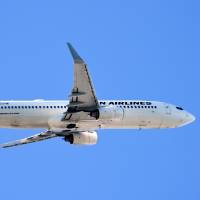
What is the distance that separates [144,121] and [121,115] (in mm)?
3135

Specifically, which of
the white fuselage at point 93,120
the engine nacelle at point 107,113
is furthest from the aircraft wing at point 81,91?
the white fuselage at point 93,120

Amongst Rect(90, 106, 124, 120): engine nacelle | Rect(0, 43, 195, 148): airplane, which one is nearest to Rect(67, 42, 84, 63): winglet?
Rect(0, 43, 195, 148): airplane

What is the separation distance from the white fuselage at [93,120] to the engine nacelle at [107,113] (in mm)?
126

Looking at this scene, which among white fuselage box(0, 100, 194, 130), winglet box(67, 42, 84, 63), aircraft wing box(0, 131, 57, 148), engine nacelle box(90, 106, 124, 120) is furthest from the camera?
aircraft wing box(0, 131, 57, 148)

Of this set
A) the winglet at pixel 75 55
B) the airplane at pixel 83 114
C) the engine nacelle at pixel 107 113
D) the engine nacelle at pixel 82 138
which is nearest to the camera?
the winglet at pixel 75 55

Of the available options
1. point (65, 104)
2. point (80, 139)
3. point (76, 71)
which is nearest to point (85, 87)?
point (76, 71)

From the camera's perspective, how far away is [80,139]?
6912 cm

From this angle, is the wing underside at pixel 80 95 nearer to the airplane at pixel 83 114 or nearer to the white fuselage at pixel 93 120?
the airplane at pixel 83 114

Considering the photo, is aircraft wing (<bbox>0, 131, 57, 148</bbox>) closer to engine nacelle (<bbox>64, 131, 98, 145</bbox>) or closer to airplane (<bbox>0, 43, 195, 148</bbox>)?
airplane (<bbox>0, 43, 195, 148</bbox>)

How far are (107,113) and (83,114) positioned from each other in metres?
1.93

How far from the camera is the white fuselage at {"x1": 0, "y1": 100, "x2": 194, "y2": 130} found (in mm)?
62781

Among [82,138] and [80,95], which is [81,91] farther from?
[82,138]

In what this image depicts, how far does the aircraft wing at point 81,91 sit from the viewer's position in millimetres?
57031

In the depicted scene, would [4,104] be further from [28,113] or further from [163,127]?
[163,127]
